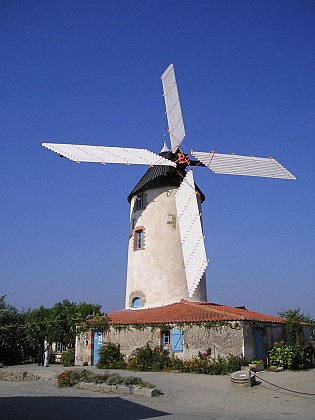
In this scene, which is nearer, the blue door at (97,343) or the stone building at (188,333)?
the stone building at (188,333)

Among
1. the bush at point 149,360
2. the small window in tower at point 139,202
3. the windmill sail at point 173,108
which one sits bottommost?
the bush at point 149,360

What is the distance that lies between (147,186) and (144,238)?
9.65 feet

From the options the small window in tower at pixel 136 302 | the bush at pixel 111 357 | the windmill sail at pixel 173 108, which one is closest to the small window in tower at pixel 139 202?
the windmill sail at pixel 173 108

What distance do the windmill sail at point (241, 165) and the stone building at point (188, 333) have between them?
7.37 m

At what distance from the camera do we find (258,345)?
58.3 feet

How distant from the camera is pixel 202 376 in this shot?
15625mm

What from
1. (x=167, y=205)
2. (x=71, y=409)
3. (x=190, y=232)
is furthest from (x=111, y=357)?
(x=71, y=409)

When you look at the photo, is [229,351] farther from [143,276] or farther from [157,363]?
[143,276]

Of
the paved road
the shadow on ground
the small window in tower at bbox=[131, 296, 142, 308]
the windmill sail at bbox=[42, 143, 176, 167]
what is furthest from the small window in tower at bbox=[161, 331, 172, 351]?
the windmill sail at bbox=[42, 143, 176, 167]

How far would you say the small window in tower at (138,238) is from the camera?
74.2 ft

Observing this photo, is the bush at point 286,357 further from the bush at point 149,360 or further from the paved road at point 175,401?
the bush at point 149,360

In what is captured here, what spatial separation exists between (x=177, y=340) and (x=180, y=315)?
1171 mm

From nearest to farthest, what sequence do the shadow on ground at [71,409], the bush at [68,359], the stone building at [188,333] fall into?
the shadow on ground at [71,409]
the stone building at [188,333]
the bush at [68,359]

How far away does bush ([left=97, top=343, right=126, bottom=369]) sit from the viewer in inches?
714
